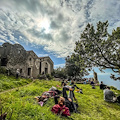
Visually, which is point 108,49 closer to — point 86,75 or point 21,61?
point 21,61

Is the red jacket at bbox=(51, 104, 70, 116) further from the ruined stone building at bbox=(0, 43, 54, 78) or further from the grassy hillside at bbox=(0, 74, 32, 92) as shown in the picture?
the ruined stone building at bbox=(0, 43, 54, 78)

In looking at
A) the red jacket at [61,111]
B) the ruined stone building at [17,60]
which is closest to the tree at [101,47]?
the red jacket at [61,111]

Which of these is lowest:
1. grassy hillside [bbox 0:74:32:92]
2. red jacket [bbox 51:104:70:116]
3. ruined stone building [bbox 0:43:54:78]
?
red jacket [bbox 51:104:70:116]

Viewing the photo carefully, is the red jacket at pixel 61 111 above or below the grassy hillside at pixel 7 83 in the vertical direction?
below

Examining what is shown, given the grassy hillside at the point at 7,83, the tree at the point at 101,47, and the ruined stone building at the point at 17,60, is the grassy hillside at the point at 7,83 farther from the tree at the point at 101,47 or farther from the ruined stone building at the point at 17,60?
the tree at the point at 101,47

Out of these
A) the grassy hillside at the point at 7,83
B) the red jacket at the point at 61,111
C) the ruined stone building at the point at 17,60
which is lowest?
the red jacket at the point at 61,111

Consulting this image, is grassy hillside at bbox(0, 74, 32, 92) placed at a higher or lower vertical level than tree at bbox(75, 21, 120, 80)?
lower

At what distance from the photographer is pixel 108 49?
12.0m

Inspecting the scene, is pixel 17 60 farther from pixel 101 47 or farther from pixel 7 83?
pixel 101 47

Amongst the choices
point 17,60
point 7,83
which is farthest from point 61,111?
point 17,60

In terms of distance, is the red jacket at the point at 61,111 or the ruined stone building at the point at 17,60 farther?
the ruined stone building at the point at 17,60

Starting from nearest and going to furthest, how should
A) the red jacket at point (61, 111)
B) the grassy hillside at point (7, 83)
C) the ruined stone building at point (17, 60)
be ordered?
the red jacket at point (61, 111)
the grassy hillside at point (7, 83)
the ruined stone building at point (17, 60)

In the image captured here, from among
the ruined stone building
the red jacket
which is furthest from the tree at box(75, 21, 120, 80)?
the ruined stone building

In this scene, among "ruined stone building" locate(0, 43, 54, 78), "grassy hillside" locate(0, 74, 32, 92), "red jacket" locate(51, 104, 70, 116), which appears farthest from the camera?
"ruined stone building" locate(0, 43, 54, 78)
